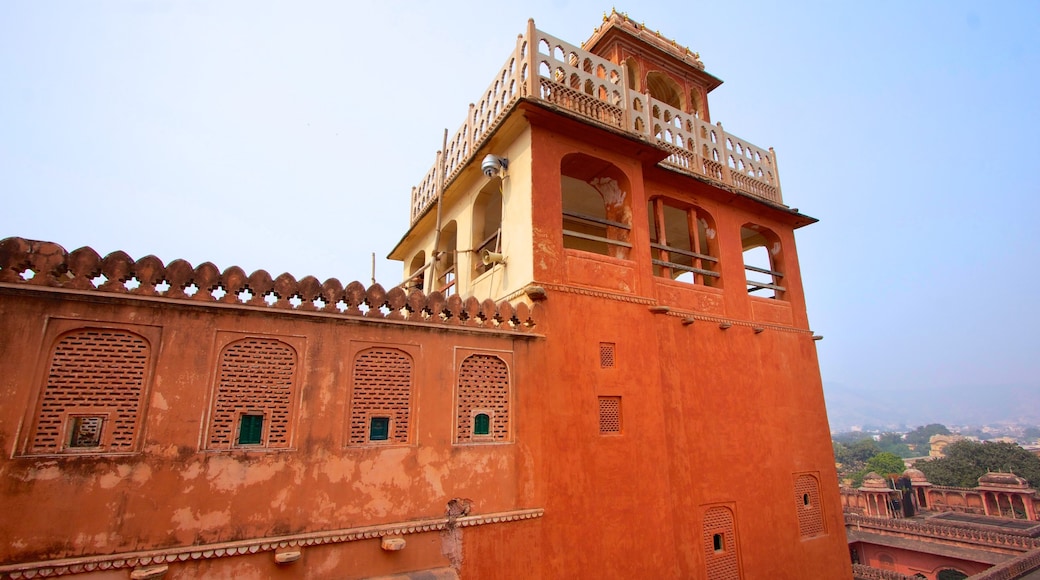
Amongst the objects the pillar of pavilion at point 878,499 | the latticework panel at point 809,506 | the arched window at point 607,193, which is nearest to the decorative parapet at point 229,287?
the arched window at point 607,193

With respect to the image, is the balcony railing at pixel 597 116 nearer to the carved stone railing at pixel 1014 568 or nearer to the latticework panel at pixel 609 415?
the latticework panel at pixel 609 415

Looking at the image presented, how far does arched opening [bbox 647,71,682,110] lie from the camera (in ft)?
42.7

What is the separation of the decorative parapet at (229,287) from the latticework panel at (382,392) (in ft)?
1.68

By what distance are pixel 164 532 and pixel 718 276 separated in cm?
960

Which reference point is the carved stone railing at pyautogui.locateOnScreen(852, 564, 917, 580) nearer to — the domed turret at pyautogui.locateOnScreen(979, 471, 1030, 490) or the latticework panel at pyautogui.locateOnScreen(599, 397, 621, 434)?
the latticework panel at pyautogui.locateOnScreen(599, 397, 621, 434)

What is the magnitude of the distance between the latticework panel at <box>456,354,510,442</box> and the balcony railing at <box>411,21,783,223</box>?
400cm

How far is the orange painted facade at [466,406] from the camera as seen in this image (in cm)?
491

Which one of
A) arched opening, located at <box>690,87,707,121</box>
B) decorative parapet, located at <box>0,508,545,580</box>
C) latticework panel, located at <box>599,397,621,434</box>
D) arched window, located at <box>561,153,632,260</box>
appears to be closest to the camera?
decorative parapet, located at <box>0,508,545,580</box>

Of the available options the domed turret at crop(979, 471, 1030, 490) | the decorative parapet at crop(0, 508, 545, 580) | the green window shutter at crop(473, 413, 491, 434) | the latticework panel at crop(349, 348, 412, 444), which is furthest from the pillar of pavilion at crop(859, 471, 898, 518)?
the latticework panel at crop(349, 348, 412, 444)

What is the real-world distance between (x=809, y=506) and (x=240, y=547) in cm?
1000

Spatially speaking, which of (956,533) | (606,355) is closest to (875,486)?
(956,533)

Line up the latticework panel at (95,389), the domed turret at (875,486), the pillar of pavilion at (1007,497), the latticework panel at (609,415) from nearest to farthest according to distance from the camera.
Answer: the latticework panel at (95,389)
the latticework panel at (609,415)
the pillar of pavilion at (1007,497)
the domed turret at (875,486)

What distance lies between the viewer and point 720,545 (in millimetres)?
8477

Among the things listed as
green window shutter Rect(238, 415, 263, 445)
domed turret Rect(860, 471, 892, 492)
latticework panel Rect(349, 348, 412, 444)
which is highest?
latticework panel Rect(349, 348, 412, 444)
